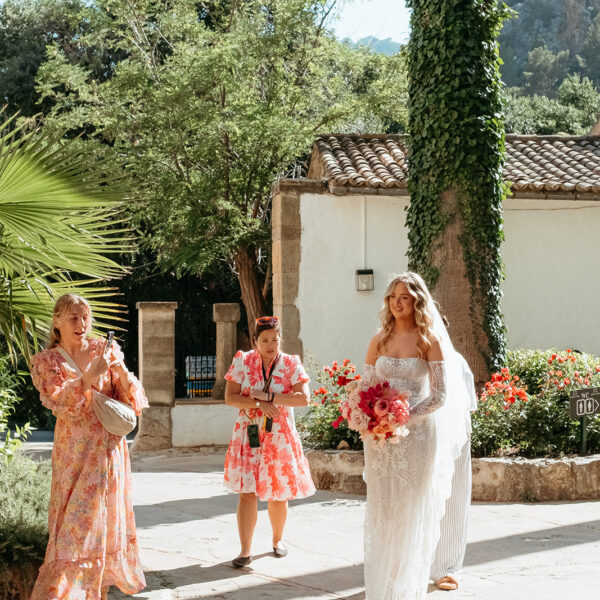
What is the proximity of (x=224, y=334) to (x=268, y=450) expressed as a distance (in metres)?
9.09

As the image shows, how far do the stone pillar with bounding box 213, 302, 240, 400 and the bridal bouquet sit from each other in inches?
396

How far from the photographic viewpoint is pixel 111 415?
4.95m

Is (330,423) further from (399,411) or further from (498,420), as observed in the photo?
(399,411)

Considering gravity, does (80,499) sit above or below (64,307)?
below

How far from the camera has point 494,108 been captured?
11188mm

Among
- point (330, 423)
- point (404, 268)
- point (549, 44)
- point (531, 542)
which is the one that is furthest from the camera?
point (549, 44)

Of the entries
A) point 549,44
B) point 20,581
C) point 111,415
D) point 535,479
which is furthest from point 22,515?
point 549,44

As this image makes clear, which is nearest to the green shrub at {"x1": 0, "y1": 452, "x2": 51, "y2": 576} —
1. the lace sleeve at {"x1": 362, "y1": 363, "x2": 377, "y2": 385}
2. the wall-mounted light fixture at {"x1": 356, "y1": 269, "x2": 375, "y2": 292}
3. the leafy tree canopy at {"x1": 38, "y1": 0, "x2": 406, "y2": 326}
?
the lace sleeve at {"x1": 362, "y1": 363, "x2": 377, "y2": 385}

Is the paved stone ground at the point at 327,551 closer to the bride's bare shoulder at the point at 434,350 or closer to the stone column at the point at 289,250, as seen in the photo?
the bride's bare shoulder at the point at 434,350

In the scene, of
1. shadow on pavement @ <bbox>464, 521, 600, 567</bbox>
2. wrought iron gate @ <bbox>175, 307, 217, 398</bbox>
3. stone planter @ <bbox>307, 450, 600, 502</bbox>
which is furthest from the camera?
wrought iron gate @ <bbox>175, 307, 217, 398</bbox>

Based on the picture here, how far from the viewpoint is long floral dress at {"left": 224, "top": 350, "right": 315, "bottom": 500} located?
6.16m

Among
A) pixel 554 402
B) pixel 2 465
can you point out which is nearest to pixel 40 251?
pixel 2 465

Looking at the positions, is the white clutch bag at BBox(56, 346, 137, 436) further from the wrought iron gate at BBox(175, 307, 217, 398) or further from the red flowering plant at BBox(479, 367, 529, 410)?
the wrought iron gate at BBox(175, 307, 217, 398)

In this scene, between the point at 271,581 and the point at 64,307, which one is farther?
the point at 271,581
